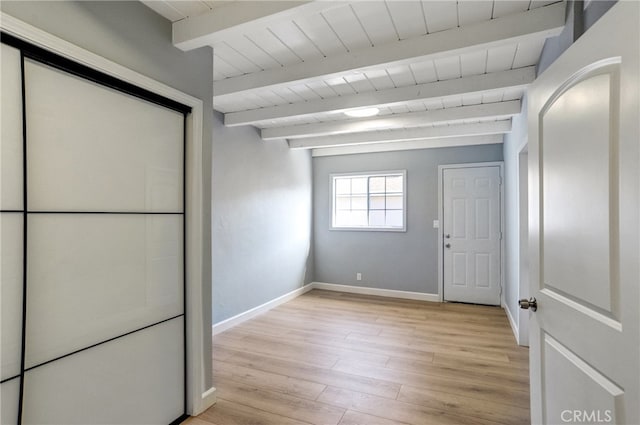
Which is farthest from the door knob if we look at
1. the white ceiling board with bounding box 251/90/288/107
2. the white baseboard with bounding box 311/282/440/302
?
the white baseboard with bounding box 311/282/440/302

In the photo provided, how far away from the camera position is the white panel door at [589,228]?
896 millimetres

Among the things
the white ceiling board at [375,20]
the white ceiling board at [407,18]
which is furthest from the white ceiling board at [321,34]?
the white ceiling board at [407,18]

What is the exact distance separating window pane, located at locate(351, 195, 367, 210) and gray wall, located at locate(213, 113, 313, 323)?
2.65 feet

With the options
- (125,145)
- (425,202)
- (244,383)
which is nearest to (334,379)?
(244,383)

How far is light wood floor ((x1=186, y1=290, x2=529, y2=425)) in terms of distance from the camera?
6.89 feet

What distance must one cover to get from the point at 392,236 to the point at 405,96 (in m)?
2.74

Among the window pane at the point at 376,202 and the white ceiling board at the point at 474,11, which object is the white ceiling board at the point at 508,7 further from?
the window pane at the point at 376,202

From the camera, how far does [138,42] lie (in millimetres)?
1717

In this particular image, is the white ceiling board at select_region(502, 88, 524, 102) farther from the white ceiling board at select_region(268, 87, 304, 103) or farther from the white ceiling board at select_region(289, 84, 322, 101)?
the white ceiling board at select_region(268, 87, 304, 103)

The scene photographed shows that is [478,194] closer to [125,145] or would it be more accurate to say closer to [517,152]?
[517,152]

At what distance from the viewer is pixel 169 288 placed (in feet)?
6.40

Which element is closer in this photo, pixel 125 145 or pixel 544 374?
pixel 544 374

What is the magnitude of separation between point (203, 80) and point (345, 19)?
1010 mm

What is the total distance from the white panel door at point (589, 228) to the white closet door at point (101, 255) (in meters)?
1.99
